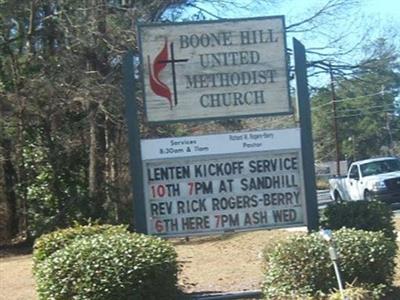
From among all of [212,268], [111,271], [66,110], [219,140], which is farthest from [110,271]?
[66,110]

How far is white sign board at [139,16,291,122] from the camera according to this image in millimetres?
10234

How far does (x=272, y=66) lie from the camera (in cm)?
1041

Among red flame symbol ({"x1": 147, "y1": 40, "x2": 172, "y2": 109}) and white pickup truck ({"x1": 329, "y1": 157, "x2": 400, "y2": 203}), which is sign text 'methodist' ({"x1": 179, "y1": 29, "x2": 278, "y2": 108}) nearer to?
red flame symbol ({"x1": 147, "y1": 40, "x2": 172, "y2": 109})

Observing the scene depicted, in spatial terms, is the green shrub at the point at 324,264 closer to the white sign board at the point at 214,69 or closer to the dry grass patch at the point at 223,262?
the dry grass patch at the point at 223,262

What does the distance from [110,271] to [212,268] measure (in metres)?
5.14

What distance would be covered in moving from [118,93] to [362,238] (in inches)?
581

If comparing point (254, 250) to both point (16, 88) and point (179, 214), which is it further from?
point (16, 88)

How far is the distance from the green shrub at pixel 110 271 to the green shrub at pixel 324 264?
122 cm

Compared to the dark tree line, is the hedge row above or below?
below

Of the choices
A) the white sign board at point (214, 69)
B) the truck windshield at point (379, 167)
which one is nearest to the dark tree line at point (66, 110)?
the truck windshield at point (379, 167)

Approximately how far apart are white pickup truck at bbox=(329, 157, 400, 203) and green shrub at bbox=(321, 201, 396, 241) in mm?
15977

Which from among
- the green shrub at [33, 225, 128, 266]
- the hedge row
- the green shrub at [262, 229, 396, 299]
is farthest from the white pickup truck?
the hedge row

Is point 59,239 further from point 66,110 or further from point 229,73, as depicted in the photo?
point 66,110

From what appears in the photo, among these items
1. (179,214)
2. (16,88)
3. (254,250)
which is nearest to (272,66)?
(179,214)
